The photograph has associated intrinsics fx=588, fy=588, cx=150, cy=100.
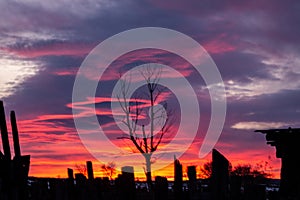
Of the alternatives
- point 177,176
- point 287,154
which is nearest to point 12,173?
point 177,176

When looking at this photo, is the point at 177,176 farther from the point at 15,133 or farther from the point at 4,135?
the point at 15,133

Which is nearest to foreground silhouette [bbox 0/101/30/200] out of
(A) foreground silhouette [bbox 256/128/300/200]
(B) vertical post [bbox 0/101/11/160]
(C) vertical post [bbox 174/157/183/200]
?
(B) vertical post [bbox 0/101/11/160]

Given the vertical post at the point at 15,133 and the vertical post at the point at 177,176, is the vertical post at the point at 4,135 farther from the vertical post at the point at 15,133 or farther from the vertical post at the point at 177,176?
the vertical post at the point at 177,176

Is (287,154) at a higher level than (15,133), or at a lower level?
lower

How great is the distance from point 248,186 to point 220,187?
120 cm

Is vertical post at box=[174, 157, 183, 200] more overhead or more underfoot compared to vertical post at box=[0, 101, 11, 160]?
more underfoot

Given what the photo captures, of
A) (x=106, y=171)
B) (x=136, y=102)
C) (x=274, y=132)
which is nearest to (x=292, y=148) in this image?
(x=274, y=132)

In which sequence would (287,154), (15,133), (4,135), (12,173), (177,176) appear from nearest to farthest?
1. (177,176)
2. (12,173)
3. (4,135)
4. (15,133)
5. (287,154)

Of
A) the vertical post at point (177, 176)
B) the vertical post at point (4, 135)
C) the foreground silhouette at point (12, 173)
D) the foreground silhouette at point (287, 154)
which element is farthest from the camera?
the foreground silhouette at point (287, 154)

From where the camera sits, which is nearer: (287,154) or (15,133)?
(15,133)

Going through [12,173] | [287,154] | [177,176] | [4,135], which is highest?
[4,135]

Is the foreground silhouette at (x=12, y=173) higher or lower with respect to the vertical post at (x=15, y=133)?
lower

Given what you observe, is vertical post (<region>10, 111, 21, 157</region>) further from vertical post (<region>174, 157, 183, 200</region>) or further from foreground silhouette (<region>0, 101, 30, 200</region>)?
vertical post (<region>174, 157, 183, 200</region>)

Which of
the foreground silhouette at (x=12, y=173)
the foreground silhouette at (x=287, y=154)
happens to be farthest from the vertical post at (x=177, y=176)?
the foreground silhouette at (x=287, y=154)
